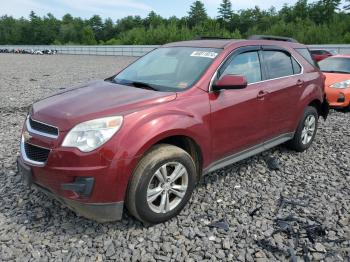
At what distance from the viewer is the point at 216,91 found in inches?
149

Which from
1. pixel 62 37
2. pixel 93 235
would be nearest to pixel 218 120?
pixel 93 235

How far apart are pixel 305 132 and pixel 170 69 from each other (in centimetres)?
260

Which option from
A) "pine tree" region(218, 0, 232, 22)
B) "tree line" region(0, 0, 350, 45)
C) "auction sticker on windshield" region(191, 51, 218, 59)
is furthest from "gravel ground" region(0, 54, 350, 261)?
"pine tree" region(218, 0, 232, 22)

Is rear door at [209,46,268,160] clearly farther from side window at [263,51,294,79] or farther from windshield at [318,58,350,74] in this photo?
windshield at [318,58,350,74]

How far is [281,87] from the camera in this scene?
15.4 feet

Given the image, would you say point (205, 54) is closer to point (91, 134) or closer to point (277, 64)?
point (277, 64)

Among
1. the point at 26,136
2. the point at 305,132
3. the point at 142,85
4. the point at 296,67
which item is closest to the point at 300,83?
the point at 296,67

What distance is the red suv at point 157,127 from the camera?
3033 millimetres

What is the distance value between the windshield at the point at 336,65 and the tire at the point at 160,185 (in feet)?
24.5

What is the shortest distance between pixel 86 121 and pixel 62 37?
11235 centimetres

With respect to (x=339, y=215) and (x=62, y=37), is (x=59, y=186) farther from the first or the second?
(x=62, y=37)

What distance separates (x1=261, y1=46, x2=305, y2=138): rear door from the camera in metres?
4.57

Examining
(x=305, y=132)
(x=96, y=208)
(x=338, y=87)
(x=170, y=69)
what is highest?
(x=170, y=69)

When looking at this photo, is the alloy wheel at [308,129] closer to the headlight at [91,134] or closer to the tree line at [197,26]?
the headlight at [91,134]
